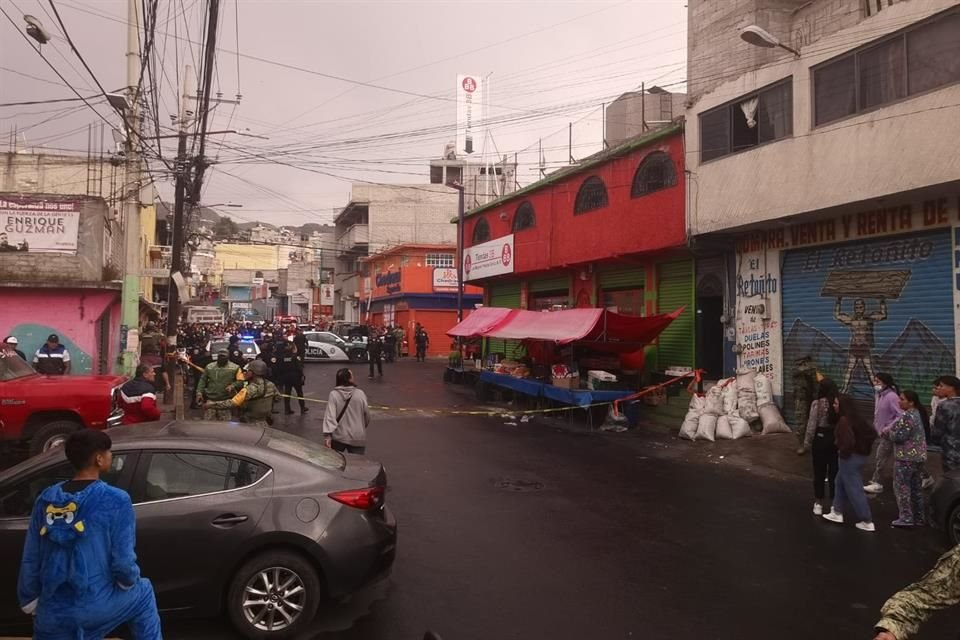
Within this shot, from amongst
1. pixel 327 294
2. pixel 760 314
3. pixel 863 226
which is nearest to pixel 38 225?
pixel 760 314

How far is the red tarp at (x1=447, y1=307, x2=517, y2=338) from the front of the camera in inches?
811

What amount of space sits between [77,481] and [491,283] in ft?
86.9

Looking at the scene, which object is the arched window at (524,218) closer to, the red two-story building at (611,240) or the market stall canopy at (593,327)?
the red two-story building at (611,240)

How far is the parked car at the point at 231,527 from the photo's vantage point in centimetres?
451

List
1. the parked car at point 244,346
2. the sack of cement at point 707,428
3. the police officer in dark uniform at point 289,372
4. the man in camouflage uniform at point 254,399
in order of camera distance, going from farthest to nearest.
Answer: the parked car at point 244,346 < the police officer in dark uniform at point 289,372 < the sack of cement at point 707,428 < the man in camouflage uniform at point 254,399

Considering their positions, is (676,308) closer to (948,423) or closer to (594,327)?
(594,327)

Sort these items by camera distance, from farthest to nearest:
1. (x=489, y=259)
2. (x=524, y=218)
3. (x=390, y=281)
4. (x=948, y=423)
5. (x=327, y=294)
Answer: (x=327, y=294) < (x=390, y=281) < (x=489, y=259) < (x=524, y=218) < (x=948, y=423)

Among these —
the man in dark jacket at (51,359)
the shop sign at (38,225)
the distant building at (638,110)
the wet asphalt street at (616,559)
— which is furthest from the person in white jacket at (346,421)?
the distant building at (638,110)

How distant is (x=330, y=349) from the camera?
34.8 meters

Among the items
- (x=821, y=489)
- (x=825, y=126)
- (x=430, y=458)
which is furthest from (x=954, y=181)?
(x=430, y=458)

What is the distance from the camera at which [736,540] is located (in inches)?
285

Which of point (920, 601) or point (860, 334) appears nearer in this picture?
point (920, 601)

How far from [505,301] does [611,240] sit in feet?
32.5

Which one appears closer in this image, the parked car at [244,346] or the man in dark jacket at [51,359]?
the man in dark jacket at [51,359]
